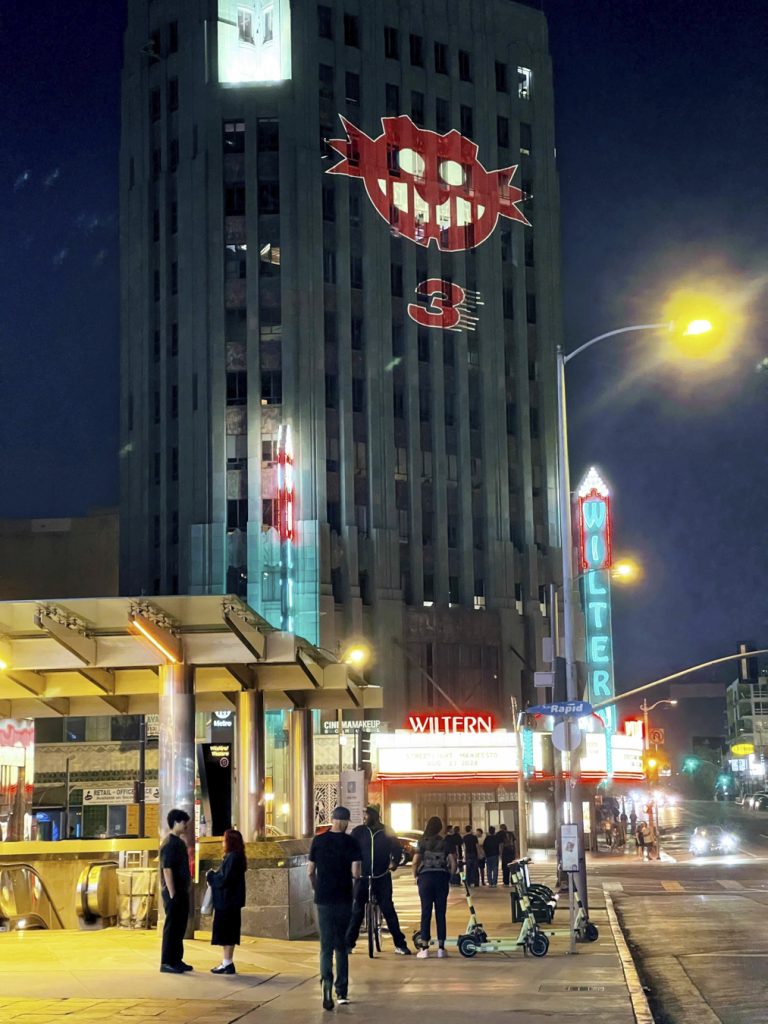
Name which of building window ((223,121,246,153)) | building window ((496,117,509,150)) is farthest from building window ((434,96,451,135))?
building window ((223,121,246,153))

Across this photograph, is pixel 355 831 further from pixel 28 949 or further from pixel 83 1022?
pixel 83 1022

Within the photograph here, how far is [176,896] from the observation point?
53.5ft

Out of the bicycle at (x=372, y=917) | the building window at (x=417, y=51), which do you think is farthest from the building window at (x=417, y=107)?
the bicycle at (x=372, y=917)

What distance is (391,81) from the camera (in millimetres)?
87750

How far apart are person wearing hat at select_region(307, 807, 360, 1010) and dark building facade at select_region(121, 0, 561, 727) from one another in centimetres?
6062

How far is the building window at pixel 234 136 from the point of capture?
83875 mm

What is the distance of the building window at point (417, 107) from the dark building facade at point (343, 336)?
7.7 inches

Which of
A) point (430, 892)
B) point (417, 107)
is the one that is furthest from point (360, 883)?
point (417, 107)

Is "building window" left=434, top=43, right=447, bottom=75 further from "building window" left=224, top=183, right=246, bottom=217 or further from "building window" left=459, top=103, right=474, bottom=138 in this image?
"building window" left=224, top=183, right=246, bottom=217

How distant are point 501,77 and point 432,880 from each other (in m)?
81.3

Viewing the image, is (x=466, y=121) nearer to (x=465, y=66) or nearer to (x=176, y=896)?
(x=465, y=66)

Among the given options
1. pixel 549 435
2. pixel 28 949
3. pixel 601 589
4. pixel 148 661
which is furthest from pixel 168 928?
pixel 549 435

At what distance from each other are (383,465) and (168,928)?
6651cm

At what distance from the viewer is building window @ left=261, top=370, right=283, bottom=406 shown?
81.2 m
